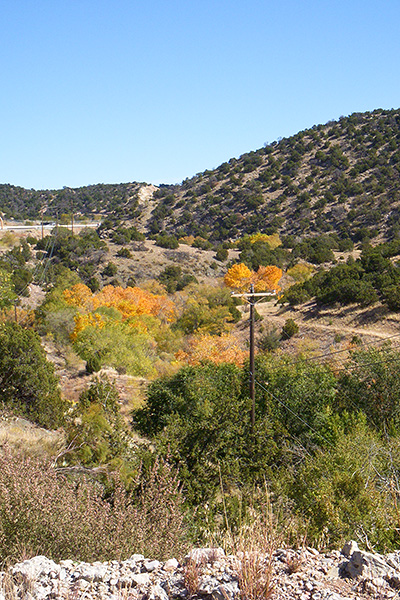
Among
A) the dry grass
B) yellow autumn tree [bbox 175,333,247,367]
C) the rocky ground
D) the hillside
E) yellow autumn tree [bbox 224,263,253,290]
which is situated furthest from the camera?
the hillside

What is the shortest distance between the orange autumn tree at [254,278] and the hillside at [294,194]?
16668 mm

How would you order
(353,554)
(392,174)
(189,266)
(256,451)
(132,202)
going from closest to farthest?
1. (353,554)
2. (256,451)
3. (189,266)
4. (392,174)
5. (132,202)

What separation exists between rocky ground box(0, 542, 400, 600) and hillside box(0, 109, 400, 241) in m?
66.0

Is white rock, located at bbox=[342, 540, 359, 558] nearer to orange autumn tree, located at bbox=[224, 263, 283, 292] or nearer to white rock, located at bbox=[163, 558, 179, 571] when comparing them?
white rock, located at bbox=[163, 558, 179, 571]

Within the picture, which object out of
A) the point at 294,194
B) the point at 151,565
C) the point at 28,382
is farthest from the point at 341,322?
the point at 294,194

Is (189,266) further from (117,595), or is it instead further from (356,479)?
(117,595)

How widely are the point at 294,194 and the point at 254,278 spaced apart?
29.7 m

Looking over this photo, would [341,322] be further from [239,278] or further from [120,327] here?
[239,278]

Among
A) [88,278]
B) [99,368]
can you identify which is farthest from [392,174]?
[99,368]

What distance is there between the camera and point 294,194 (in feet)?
277

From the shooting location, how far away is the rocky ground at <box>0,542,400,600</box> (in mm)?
4473

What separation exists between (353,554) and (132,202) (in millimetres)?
101006

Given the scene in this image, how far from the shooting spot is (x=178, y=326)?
4528 cm

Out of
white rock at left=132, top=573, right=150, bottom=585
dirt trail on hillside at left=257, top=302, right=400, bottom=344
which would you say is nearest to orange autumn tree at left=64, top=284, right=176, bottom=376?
dirt trail on hillside at left=257, top=302, right=400, bottom=344
